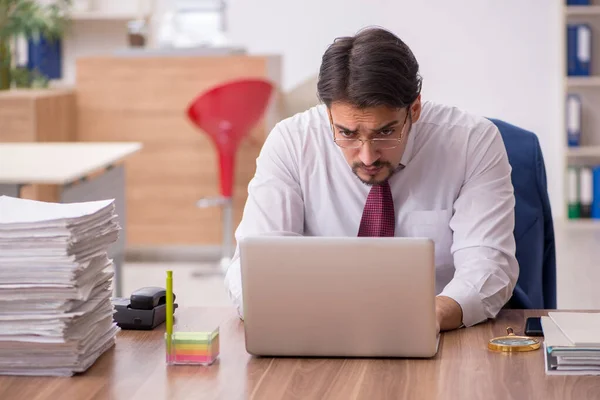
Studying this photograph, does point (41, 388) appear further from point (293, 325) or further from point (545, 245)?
point (545, 245)

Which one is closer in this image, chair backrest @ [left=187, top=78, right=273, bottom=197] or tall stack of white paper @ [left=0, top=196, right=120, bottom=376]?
tall stack of white paper @ [left=0, top=196, right=120, bottom=376]

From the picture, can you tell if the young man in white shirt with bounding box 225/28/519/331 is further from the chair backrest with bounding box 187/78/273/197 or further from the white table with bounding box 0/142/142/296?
the chair backrest with bounding box 187/78/273/197

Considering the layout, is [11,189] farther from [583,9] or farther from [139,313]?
[583,9]

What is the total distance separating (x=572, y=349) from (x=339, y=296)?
0.36 m

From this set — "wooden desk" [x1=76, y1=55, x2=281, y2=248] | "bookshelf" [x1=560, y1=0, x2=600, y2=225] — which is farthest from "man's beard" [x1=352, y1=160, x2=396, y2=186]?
"bookshelf" [x1=560, y1=0, x2=600, y2=225]

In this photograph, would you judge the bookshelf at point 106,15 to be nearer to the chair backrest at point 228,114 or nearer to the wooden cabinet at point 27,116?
the wooden cabinet at point 27,116

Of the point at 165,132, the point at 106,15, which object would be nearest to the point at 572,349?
the point at 165,132

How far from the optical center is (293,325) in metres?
1.59

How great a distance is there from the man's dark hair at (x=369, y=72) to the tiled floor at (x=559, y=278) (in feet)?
7.79

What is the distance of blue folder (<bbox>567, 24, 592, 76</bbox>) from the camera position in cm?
649

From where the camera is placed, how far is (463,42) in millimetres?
6855

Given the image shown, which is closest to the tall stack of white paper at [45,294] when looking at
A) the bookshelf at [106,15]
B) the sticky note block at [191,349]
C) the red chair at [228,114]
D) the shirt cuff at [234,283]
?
the sticky note block at [191,349]

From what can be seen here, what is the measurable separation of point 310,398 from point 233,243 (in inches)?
156

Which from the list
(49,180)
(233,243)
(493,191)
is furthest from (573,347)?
(233,243)
